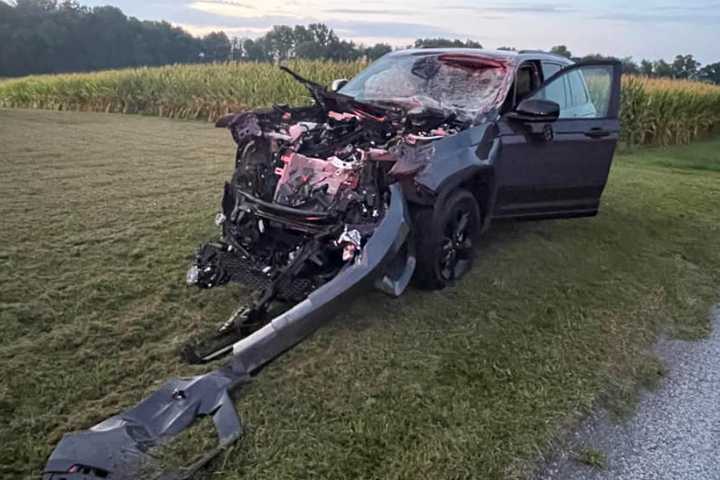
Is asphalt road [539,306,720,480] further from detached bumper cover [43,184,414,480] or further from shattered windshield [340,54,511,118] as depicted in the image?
shattered windshield [340,54,511,118]

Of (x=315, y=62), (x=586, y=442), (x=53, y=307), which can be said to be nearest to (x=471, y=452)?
(x=586, y=442)

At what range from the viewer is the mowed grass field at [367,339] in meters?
2.55

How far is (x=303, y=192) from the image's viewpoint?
3.81 metres

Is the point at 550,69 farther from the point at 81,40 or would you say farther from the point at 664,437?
the point at 81,40

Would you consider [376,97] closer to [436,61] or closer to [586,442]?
[436,61]

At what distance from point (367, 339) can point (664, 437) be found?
1.57 metres

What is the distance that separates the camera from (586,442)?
2752mm

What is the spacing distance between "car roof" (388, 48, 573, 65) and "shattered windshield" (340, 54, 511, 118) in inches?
3.2

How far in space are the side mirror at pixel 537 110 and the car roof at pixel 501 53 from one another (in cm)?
56

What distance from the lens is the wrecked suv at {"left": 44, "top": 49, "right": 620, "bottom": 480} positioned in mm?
2694

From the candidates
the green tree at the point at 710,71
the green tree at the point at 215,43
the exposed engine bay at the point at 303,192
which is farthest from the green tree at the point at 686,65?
the exposed engine bay at the point at 303,192

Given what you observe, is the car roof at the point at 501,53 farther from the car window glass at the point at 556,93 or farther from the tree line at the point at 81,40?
the tree line at the point at 81,40

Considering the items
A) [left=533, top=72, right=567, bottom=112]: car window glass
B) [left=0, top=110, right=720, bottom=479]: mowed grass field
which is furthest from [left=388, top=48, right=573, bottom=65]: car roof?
[left=0, top=110, right=720, bottom=479]: mowed grass field

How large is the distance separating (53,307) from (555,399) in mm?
2874
